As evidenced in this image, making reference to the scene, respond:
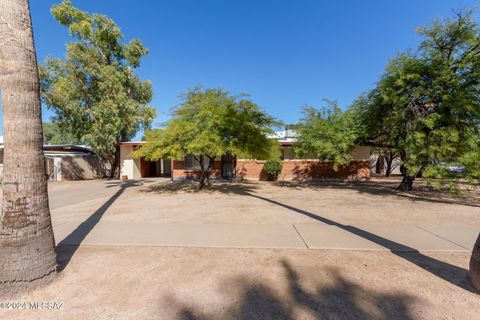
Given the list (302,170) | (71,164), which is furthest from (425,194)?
(71,164)

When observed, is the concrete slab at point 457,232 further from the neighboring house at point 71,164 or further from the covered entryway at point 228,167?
the neighboring house at point 71,164

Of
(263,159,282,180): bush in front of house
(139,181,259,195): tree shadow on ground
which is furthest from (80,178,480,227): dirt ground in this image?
(263,159,282,180): bush in front of house

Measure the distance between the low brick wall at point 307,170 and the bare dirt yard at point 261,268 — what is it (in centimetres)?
1132

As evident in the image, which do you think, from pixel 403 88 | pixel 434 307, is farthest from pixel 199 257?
pixel 403 88

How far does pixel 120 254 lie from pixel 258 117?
9650mm

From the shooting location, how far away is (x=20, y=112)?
9.32 feet

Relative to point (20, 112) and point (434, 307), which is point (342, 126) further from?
point (20, 112)

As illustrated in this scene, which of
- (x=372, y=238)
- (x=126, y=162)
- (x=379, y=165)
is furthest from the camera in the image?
(x=379, y=165)

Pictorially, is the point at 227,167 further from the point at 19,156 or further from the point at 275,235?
the point at 19,156

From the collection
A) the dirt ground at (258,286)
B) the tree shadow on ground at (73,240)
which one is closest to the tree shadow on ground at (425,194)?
the dirt ground at (258,286)

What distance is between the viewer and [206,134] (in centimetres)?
912

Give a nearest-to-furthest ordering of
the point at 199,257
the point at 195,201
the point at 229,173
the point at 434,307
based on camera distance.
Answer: the point at 434,307
the point at 199,257
the point at 195,201
the point at 229,173

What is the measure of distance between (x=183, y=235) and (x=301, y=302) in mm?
3086

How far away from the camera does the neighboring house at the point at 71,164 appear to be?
61.9ft
